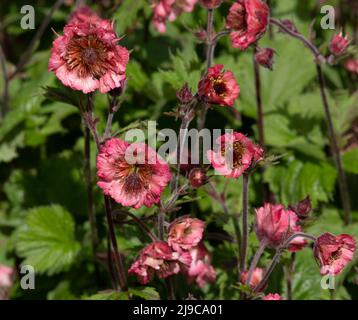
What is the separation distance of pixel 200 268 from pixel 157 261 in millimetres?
479

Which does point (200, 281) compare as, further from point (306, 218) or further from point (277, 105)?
point (277, 105)

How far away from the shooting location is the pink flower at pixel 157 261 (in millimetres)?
2182

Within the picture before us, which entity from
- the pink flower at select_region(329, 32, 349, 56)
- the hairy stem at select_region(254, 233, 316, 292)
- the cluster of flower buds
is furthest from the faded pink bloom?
the hairy stem at select_region(254, 233, 316, 292)

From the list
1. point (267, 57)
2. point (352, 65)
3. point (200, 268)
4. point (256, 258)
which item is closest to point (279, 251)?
point (256, 258)

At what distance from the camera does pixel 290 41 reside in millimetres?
3824

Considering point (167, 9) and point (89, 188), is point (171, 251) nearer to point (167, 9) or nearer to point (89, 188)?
point (89, 188)

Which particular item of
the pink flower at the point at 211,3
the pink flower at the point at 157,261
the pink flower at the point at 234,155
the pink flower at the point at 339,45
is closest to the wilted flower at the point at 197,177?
the pink flower at the point at 234,155

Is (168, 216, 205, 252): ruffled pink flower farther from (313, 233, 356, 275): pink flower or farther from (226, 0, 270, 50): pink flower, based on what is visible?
(226, 0, 270, 50): pink flower

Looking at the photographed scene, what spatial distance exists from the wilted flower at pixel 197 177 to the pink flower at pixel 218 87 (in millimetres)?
238

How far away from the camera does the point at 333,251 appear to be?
2166mm

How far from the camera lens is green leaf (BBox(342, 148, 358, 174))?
3.25m

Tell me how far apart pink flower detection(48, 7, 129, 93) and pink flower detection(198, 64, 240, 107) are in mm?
272

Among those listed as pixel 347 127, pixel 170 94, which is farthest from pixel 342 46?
pixel 170 94

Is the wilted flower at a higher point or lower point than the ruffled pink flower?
higher
